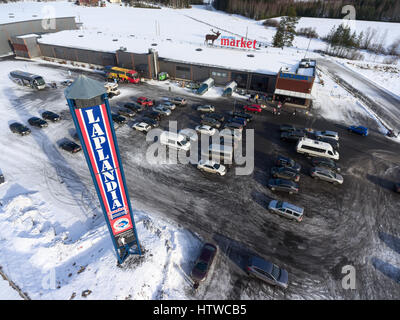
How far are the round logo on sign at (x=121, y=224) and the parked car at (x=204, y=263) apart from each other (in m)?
6.47

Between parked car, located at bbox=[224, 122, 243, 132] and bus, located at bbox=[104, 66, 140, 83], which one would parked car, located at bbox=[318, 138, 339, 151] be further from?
bus, located at bbox=[104, 66, 140, 83]

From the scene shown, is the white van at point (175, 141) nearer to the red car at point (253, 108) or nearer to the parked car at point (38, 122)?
the red car at point (253, 108)

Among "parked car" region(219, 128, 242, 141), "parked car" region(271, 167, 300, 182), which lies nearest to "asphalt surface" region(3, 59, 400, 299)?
"parked car" region(271, 167, 300, 182)

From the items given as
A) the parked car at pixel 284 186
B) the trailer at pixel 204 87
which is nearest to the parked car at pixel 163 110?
the trailer at pixel 204 87

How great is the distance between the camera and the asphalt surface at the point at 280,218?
18.2 metres

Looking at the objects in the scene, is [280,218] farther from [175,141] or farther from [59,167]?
[59,167]

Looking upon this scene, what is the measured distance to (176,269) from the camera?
18.6 m

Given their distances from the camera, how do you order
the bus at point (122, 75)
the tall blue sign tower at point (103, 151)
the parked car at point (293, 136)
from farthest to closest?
the bus at point (122, 75) → the parked car at point (293, 136) → the tall blue sign tower at point (103, 151)

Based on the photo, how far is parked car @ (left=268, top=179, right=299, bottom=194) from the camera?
83.7ft

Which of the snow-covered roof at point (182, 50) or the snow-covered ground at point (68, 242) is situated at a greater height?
the snow-covered roof at point (182, 50)

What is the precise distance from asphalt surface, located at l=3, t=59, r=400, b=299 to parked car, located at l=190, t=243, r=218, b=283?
92cm
